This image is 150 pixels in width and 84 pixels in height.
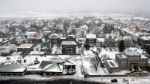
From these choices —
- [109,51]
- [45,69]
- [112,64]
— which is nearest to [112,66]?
[112,64]

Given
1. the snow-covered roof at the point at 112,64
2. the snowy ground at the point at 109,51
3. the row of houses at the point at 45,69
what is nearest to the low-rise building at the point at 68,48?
the snowy ground at the point at 109,51

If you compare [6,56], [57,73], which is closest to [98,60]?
[57,73]

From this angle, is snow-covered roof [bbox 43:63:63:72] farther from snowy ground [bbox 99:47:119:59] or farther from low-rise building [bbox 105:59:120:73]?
snowy ground [bbox 99:47:119:59]

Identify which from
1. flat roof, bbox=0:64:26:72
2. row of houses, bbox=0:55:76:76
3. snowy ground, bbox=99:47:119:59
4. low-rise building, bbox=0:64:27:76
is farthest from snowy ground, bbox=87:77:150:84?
snowy ground, bbox=99:47:119:59

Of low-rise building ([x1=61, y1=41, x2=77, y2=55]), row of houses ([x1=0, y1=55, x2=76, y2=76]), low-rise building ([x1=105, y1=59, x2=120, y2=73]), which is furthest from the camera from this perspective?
low-rise building ([x1=61, y1=41, x2=77, y2=55])

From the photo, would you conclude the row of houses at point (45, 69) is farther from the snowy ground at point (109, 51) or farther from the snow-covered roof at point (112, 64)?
the snowy ground at point (109, 51)

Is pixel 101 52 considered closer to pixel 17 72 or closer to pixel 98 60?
pixel 98 60

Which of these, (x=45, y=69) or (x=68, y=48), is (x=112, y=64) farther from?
(x=68, y=48)

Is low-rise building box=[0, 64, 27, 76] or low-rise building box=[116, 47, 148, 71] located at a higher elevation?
low-rise building box=[116, 47, 148, 71]

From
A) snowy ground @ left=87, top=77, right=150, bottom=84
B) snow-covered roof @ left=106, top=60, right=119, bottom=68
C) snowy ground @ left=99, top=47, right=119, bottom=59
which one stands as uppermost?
snow-covered roof @ left=106, top=60, right=119, bottom=68

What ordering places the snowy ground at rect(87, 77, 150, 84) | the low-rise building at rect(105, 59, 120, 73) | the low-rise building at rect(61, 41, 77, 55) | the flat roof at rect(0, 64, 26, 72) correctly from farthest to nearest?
1. the low-rise building at rect(61, 41, 77, 55)
2. the low-rise building at rect(105, 59, 120, 73)
3. the flat roof at rect(0, 64, 26, 72)
4. the snowy ground at rect(87, 77, 150, 84)

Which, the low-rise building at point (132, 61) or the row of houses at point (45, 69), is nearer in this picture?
the row of houses at point (45, 69)
